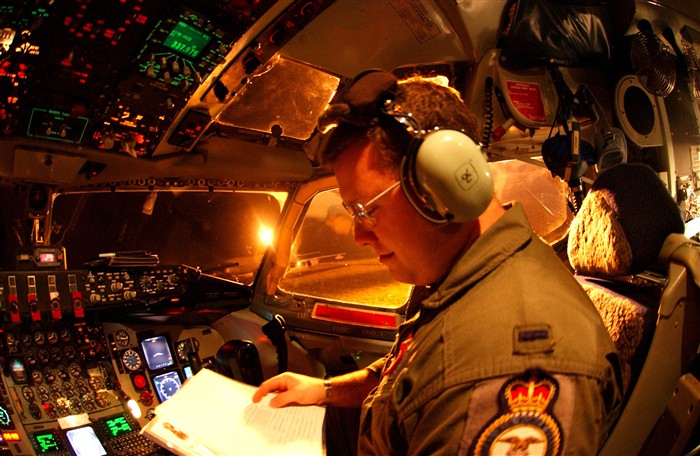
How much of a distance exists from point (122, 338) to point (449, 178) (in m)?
2.45

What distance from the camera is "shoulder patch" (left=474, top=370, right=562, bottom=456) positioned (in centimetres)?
82

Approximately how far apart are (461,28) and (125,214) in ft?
13.5

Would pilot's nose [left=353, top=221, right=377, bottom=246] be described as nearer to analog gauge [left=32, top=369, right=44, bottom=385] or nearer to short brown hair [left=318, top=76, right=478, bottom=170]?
short brown hair [left=318, top=76, right=478, bottom=170]

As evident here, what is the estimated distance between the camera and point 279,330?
10.2ft

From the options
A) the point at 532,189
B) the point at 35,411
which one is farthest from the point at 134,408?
the point at 532,189

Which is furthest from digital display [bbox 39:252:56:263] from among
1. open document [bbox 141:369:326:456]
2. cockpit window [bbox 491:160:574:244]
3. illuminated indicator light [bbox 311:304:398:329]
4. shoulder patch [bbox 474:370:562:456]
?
cockpit window [bbox 491:160:574:244]

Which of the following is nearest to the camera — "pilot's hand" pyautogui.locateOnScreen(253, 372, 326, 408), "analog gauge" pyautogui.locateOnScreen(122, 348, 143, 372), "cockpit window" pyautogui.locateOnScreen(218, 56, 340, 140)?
"pilot's hand" pyautogui.locateOnScreen(253, 372, 326, 408)

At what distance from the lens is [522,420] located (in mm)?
828

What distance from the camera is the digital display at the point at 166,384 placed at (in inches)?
111

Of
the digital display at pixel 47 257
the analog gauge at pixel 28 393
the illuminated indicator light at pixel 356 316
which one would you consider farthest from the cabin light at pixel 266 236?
the analog gauge at pixel 28 393

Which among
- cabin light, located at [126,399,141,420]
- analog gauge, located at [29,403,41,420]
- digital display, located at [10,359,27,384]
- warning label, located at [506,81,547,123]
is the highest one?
warning label, located at [506,81,547,123]

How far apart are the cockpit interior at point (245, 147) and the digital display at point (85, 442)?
0.03ft

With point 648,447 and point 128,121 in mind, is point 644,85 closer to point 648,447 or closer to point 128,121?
point 648,447

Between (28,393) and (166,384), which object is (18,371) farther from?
(166,384)
